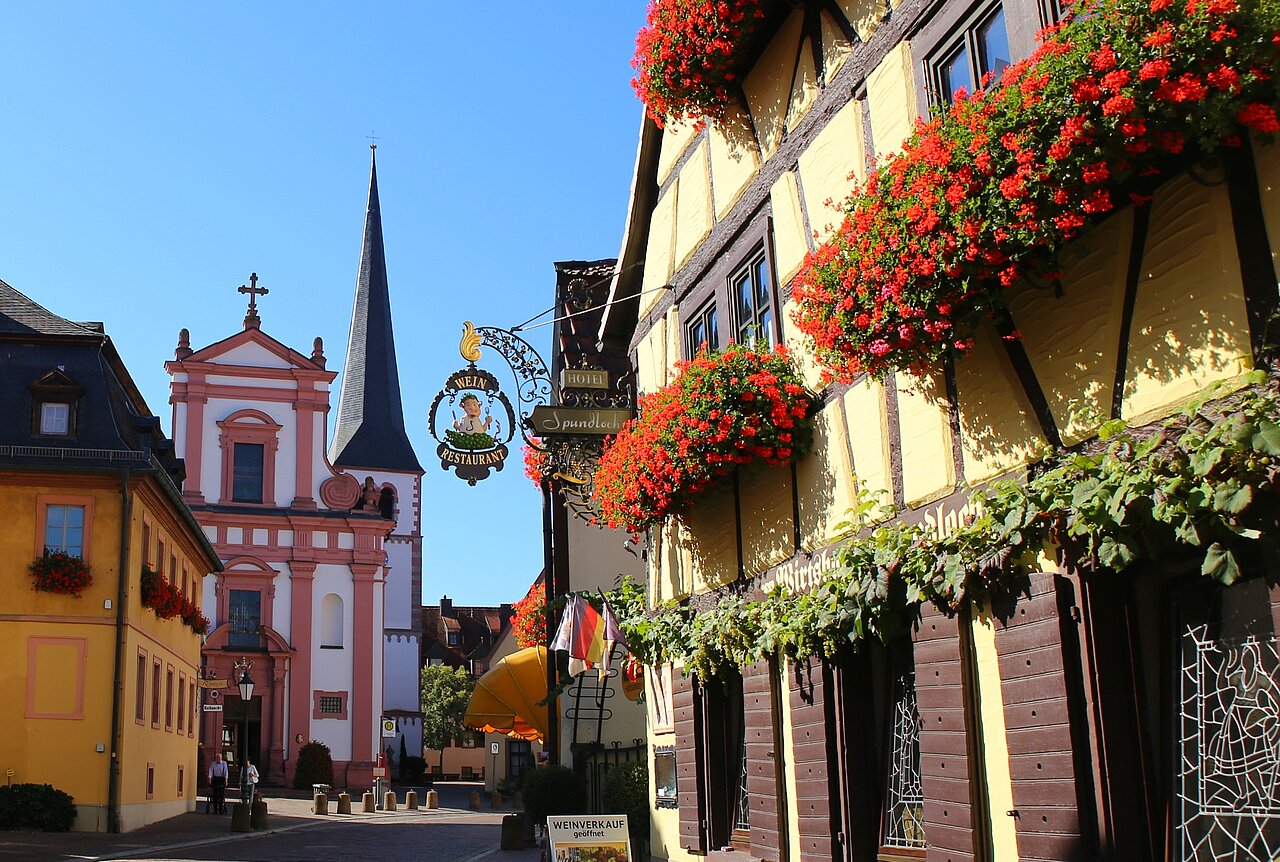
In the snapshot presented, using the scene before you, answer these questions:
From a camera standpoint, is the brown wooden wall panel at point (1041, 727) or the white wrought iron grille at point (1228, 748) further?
the brown wooden wall panel at point (1041, 727)

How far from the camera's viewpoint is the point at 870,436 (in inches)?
349

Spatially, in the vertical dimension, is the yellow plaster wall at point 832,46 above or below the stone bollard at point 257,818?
A: above

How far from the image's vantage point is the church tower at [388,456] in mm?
65000

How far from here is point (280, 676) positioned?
46.6 m

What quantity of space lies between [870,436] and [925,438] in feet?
2.71

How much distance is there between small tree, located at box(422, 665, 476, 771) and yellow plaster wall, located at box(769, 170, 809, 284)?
63.3 metres

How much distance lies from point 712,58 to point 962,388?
4.46 m

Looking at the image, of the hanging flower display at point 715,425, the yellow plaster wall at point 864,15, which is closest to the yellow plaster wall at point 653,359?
the hanging flower display at point 715,425

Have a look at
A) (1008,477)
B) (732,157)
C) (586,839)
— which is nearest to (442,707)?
(586,839)

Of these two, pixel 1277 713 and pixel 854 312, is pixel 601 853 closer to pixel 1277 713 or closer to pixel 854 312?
pixel 854 312

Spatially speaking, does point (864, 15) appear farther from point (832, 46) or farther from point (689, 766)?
point (689, 766)

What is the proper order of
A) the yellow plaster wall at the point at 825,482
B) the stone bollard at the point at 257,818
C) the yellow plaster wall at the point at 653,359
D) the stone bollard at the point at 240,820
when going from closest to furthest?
the yellow plaster wall at the point at 825,482, the yellow plaster wall at the point at 653,359, the stone bollard at the point at 240,820, the stone bollard at the point at 257,818

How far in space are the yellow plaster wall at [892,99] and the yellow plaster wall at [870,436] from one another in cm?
150

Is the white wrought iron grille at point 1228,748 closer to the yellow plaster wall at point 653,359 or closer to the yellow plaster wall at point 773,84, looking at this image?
the yellow plaster wall at point 773,84
